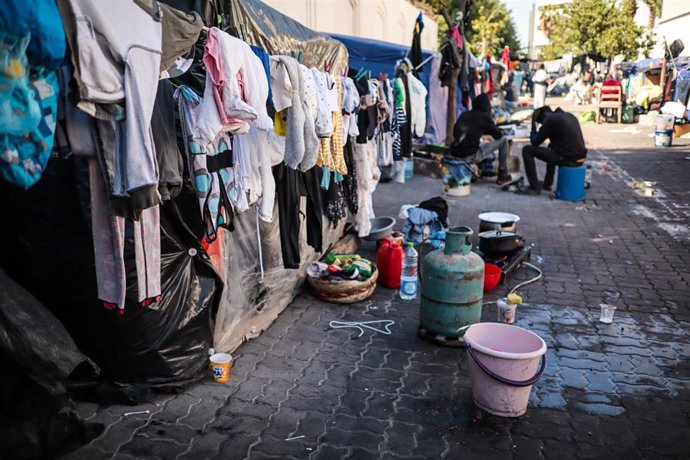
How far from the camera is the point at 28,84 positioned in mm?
2111

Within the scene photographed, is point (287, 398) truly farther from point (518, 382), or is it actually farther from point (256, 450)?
point (518, 382)

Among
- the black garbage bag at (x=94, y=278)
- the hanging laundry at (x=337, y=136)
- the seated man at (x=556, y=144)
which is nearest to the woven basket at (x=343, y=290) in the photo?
the hanging laundry at (x=337, y=136)

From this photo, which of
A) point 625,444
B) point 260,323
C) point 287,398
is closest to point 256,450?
point 287,398

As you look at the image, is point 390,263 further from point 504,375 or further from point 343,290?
point 504,375

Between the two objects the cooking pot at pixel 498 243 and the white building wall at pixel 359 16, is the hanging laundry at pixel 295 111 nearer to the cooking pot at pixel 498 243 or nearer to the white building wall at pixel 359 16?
the cooking pot at pixel 498 243

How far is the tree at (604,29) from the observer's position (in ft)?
93.8

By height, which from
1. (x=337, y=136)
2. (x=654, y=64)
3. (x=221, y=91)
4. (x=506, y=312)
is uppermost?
(x=654, y=64)

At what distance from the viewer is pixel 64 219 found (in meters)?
3.57

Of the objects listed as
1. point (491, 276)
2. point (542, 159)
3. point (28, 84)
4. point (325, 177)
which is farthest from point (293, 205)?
point (542, 159)

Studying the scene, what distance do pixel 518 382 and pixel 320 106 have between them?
9.26 ft

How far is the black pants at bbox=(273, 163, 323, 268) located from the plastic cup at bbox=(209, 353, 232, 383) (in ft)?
4.27

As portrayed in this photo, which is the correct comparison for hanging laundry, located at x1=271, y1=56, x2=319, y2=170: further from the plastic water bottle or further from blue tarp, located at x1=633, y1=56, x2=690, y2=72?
blue tarp, located at x1=633, y1=56, x2=690, y2=72

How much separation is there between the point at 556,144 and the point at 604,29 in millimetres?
23719

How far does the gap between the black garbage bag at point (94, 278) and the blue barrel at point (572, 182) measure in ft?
28.1
